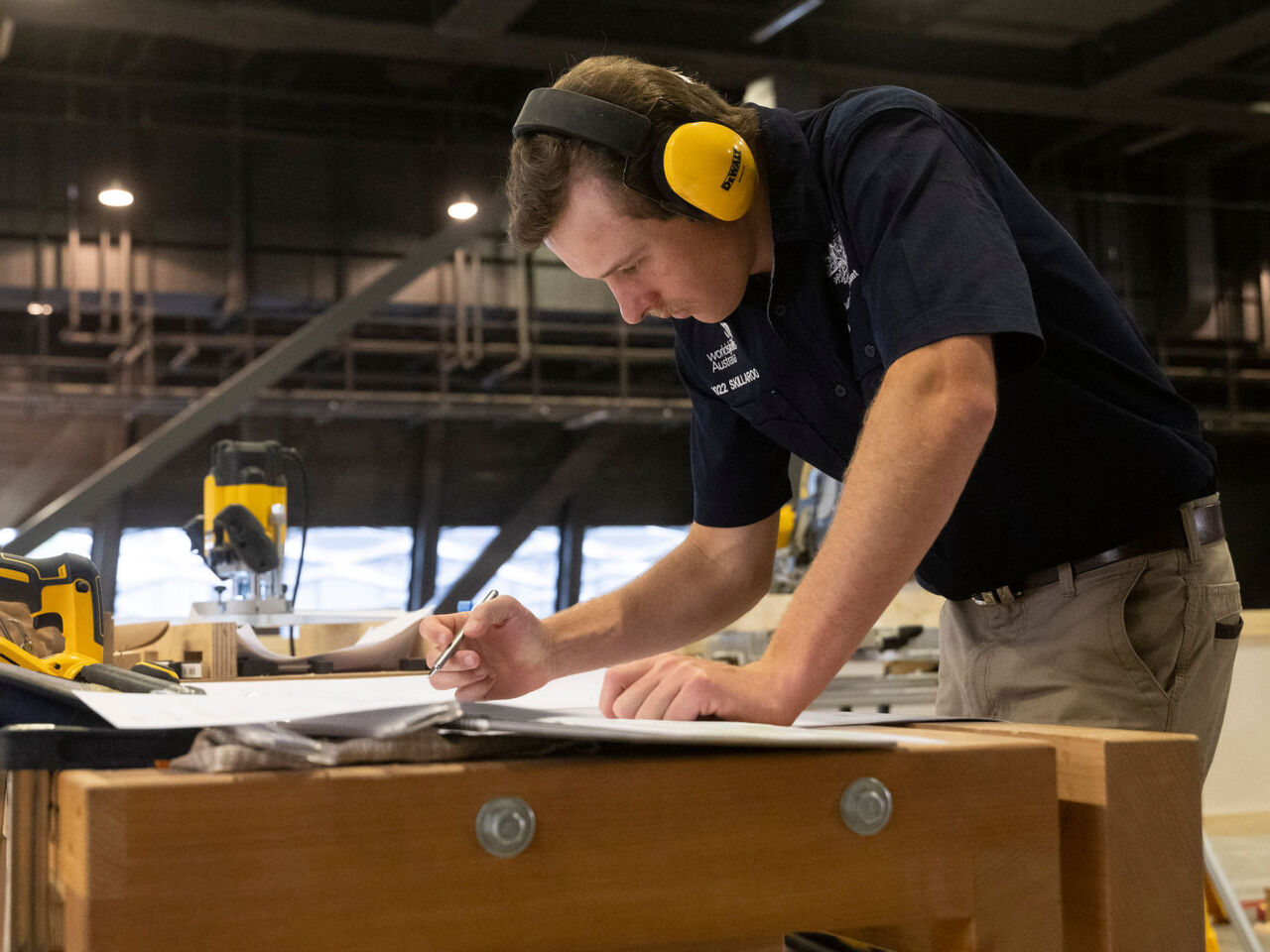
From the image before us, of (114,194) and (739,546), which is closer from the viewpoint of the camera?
(739,546)

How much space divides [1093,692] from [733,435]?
0.45 metres

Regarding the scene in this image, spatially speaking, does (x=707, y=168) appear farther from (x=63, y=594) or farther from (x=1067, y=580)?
(x=63, y=594)

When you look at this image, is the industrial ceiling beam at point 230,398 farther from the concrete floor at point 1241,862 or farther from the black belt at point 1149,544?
the black belt at point 1149,544

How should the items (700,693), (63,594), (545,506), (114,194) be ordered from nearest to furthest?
1. (700,693)
2. (63,594)
3. (114,194)
4. (545,506)

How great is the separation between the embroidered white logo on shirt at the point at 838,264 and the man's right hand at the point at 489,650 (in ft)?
1.33

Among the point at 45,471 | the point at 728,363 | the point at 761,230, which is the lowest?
the point at 728,363

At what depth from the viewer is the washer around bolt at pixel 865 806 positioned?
60 centimetres

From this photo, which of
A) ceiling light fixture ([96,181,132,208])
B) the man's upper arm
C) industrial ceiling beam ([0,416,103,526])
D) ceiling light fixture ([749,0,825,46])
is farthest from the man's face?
industrial ceiling beam ([0,416,103,526])

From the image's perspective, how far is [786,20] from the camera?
4.43 meters

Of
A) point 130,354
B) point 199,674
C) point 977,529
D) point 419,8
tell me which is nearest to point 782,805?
point 977,529

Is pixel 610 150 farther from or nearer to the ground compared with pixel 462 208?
nearer to the ground

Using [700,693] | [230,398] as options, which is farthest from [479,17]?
[700,693]

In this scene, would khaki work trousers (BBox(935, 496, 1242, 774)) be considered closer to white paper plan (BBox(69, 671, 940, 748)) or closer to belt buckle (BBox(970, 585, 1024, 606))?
belt buckle (BBox(970, 585, 1024, 606))

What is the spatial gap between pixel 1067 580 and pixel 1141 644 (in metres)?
0.09
